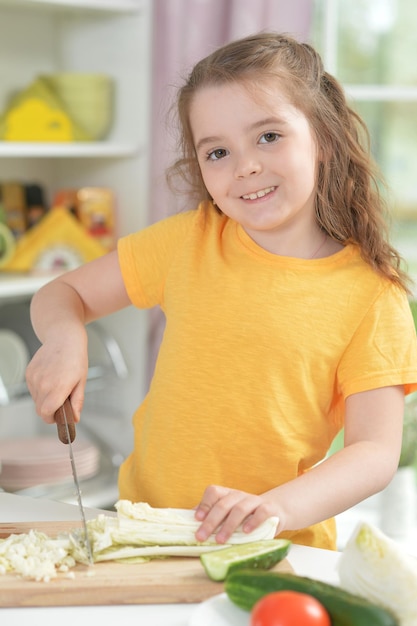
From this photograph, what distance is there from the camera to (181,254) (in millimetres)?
1524

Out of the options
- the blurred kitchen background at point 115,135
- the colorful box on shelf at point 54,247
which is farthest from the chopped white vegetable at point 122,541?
the colorful box on shelf at point 54,247

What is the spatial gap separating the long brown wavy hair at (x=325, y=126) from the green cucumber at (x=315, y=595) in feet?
1.91

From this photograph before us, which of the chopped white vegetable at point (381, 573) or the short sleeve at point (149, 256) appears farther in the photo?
the short sleeve at point (149, 256)

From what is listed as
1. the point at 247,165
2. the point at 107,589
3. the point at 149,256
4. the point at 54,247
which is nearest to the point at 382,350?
the point at 247,165

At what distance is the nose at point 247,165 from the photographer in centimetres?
133

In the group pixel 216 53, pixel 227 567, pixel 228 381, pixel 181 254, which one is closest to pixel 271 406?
pixel 228 381

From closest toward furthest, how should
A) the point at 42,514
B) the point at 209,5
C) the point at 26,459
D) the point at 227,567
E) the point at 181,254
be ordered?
the point at 227,567, the point at 42,514, the point at 181,254, the point at 26,459, the point at 209,5

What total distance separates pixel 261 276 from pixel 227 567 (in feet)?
1.76

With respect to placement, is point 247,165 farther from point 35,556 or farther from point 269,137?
point 35,556

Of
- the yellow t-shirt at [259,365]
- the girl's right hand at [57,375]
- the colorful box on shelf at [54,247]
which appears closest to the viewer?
the girl's right hand at [57,375]

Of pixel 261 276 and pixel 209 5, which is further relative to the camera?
pixel 209 5

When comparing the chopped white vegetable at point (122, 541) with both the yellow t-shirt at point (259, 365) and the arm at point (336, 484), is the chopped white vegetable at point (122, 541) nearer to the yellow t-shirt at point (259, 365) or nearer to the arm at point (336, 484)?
the arm at point (336, 484)

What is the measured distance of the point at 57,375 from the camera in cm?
129

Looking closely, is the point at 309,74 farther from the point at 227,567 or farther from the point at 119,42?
the point at 119,42
